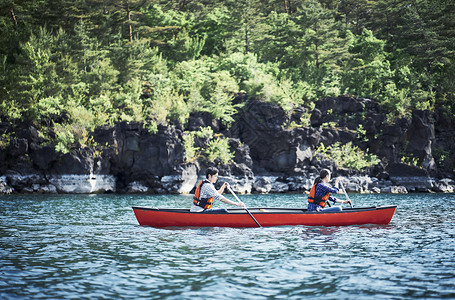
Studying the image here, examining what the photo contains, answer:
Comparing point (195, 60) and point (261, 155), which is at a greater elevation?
point (195, 60)

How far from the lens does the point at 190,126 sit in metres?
39.6

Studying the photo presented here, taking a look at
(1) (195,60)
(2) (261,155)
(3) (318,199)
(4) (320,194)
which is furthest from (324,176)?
(1) (195,60)

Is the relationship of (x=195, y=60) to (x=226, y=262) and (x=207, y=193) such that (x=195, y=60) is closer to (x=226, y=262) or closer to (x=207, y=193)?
(x=207, y=193)

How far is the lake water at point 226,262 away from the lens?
22.9 feet

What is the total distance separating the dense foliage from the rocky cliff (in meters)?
1.35

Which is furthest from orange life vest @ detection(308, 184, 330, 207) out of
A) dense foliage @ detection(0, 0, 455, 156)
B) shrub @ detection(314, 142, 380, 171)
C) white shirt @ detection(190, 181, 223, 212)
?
shrub @ detection(314, 142, 380, 171)

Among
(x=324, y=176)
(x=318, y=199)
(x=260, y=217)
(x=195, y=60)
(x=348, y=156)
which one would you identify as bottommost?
(x=260, y=217)

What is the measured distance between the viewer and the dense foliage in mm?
37281

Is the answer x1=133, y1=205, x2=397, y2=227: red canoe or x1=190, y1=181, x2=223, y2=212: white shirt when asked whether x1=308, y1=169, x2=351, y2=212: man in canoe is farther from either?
x1=190, y1=181, x2=223, y2=212: white shirt

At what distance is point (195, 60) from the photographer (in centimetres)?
4969

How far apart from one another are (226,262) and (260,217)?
18.4 feet

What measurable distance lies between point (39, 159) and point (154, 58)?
1691 cm

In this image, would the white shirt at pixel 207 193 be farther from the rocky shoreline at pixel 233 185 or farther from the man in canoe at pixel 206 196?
the rocky shoreline at pixel 233 185

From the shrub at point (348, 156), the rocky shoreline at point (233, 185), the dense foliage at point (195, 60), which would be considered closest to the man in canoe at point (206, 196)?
the rocky shoreline at point (233, 185)
